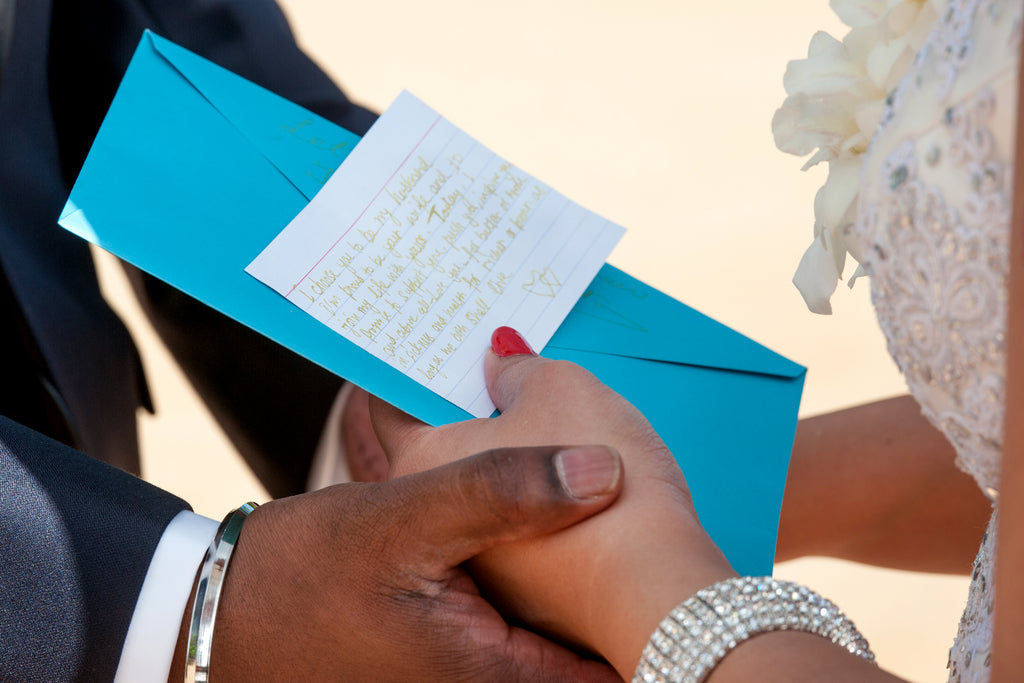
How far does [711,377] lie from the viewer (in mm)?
765

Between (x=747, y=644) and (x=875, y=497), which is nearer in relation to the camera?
(x=747, y=644)

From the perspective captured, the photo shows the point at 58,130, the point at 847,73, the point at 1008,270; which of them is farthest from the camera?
the point at 58,130

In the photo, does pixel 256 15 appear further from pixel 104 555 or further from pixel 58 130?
pixel 104 555

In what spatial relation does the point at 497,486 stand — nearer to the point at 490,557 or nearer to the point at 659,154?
the point at 490,557

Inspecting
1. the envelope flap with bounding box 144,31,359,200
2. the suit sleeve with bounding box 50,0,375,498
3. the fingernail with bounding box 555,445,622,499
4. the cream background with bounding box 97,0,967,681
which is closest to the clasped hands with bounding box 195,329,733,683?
the fingernail with bounding box 555,445,622,499

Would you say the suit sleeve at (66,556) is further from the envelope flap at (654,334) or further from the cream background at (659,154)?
the cream background at (659,154)

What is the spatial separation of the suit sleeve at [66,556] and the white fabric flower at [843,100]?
53 centimetres

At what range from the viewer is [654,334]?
78cm

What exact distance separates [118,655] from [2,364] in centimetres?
48

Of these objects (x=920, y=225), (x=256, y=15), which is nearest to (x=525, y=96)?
(x=256, y=15)

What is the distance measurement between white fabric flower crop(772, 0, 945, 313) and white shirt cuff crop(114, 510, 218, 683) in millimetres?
508

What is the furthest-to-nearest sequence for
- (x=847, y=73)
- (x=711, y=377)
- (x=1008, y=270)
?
1. (x=711, y=377)
2. (x=847, y=73)
3. (x=1008, y=270)

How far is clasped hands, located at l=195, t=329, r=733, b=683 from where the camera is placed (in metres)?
0.55

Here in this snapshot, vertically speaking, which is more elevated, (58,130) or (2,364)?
(58,130)
